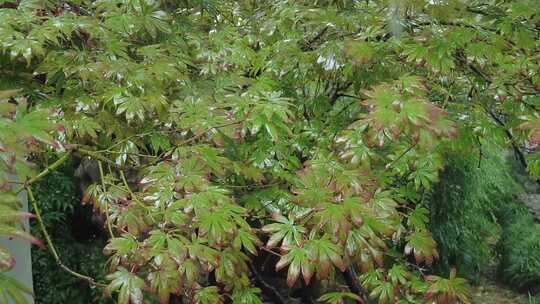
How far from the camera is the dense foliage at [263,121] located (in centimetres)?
148

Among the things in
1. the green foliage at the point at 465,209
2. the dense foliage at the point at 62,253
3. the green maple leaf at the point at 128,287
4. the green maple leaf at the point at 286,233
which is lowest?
the green foliage at the point at 465,209

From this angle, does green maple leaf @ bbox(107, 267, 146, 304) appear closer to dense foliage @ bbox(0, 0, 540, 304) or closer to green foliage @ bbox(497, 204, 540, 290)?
dense foliage @ bbox(0, 0, 540, 304)

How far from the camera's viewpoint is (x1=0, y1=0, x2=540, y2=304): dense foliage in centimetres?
148

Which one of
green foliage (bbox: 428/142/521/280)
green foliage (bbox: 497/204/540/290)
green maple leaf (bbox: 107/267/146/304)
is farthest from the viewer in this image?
green foliage (bbox: 497/204/540/290)

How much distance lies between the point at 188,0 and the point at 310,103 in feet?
2.27

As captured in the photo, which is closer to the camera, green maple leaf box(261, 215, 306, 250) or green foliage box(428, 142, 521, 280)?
green maple leaf box(261, 215, 306, 250)

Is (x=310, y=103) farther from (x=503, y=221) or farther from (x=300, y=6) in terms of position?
(x=503, y=221)

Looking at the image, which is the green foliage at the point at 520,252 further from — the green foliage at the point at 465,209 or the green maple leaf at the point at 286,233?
the green maple leaf at the point at 286,233

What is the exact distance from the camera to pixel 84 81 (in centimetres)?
196

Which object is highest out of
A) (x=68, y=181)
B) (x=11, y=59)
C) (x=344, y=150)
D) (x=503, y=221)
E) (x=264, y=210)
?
(x=11, y=59)

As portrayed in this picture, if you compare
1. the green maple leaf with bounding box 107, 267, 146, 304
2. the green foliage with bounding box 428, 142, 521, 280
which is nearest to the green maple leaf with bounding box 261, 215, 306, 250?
the green maple leaf with bounding box 107, 267, 146, 304

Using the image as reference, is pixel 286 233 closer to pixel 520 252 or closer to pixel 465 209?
pixel 465 209

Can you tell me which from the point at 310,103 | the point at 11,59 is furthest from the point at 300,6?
the point at 11,59

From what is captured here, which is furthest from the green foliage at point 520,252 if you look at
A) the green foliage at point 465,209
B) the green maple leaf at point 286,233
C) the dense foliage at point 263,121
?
the green maple leaf at point 286,233
